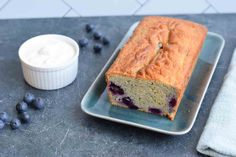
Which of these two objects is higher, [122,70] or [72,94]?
[122,70]

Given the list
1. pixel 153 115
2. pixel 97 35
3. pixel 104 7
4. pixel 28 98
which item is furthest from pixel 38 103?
pixel 104 7

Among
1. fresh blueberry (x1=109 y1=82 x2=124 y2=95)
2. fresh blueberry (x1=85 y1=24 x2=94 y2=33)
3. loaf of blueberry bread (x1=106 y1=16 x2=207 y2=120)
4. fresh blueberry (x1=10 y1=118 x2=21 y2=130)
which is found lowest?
fresh blueberry (x1=85 y1=24 x2=94 y2=33)

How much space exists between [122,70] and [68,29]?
594 millimetres

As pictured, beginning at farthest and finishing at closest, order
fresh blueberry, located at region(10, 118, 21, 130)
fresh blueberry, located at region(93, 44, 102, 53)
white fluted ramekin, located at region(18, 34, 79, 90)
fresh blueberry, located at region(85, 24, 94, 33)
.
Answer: fresh blueberry, located at region(85, 24, 94, 33)
fresh blueberry, located at region(93, 44, 102, 53)
white fluted ramekin, located at region(18, 34, 79, 90)
fresh blueberry, located at region(10, 118, 21, 130)

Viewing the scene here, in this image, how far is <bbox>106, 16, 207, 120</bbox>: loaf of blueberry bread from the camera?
1.40 meters

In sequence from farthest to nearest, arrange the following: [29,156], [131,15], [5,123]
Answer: [131,15] < [5,123] < [29,156]

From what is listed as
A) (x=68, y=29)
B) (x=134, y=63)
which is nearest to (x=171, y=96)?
(x=134, y=63)

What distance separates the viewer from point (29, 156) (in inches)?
50.7

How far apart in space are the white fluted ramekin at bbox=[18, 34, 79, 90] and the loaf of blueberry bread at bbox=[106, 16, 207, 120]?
18 centimetres

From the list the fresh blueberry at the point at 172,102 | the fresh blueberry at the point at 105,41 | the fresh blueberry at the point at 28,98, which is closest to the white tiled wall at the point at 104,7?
the fresh blueberry at the point at 105,41

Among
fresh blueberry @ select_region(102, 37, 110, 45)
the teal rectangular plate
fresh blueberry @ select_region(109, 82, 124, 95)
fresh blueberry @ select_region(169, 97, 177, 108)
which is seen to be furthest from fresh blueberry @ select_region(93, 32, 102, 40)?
fresh blueberry @ select_region(169, 97, 177, 108)

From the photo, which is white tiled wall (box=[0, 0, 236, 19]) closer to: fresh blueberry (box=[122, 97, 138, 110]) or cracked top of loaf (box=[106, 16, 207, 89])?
cracked top of loaf (box=[106, 16, 207, 89])

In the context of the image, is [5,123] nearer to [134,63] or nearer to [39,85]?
[39,85]

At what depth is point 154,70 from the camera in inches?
55.9
